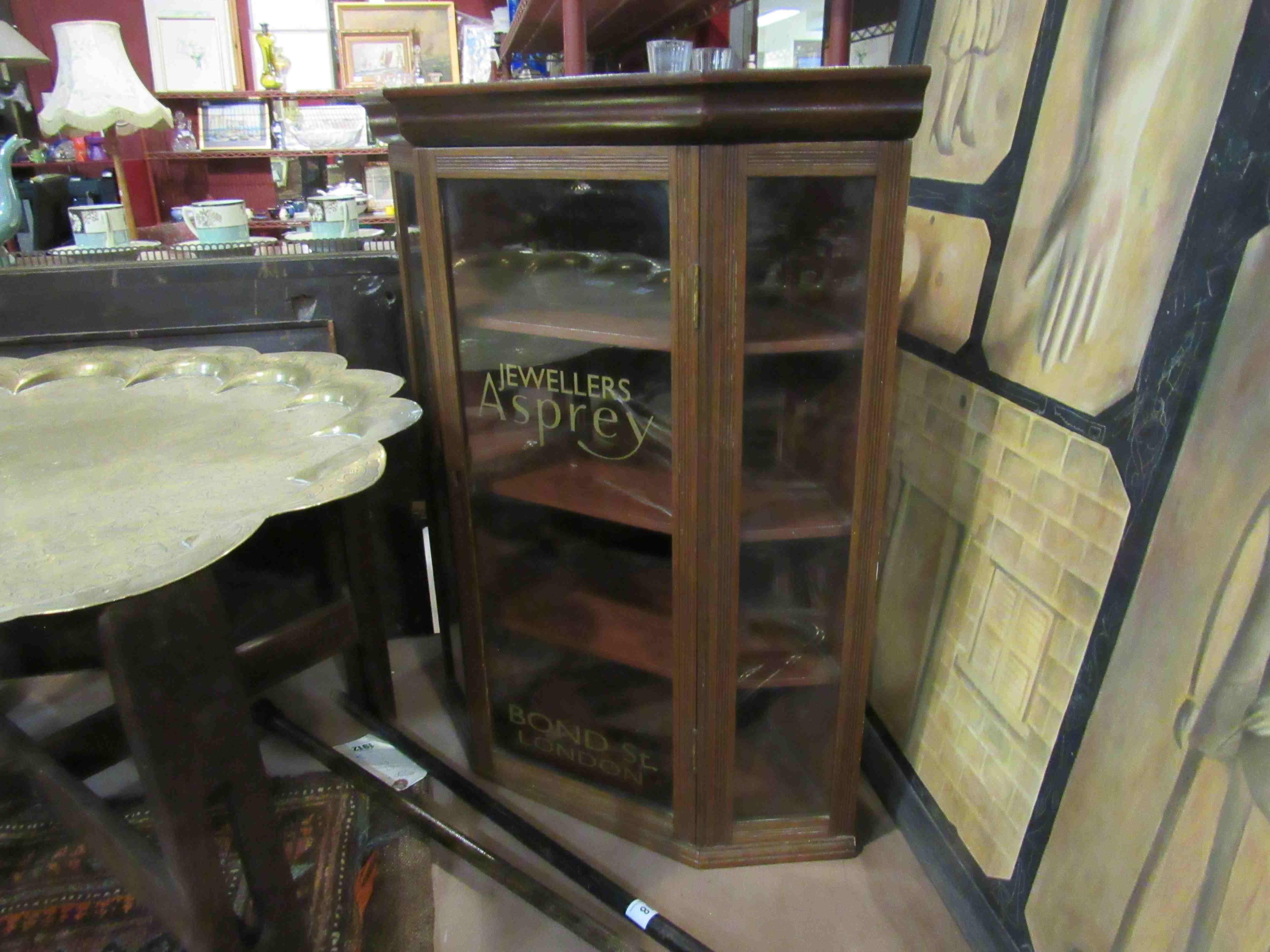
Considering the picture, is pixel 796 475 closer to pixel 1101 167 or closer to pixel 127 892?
pixel 1101 167

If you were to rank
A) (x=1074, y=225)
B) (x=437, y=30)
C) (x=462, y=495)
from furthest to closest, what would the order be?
(x=437, y=30) → (x=462, y=495) → (x=1074, y=225)

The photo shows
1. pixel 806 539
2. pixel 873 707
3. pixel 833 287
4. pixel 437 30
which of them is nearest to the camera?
pixel 833 287

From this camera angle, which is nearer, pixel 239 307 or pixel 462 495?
pixel 462 495

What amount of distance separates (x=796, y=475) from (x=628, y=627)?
39 centimetres

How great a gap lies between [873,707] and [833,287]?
2.93 ft

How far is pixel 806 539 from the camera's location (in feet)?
4.09

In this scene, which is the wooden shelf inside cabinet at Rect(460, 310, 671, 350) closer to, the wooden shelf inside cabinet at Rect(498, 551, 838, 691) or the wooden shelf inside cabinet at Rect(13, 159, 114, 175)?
the wooden shelf inside cabinet at Rect(498, 551, 838, 691)

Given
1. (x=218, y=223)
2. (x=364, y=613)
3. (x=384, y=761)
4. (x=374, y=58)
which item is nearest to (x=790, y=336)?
(x=364, y=613)

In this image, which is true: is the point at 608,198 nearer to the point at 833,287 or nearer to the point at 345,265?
the point at 833,287

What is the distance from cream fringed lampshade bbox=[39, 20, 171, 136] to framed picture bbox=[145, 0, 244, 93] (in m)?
2.50

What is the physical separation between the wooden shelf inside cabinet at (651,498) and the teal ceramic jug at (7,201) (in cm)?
112

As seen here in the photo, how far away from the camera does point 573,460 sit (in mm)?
1367

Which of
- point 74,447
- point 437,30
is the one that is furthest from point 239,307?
point 437,30

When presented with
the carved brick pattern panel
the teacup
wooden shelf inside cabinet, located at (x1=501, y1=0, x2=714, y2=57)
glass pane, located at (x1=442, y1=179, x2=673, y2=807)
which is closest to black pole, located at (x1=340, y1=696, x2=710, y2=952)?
glass pane, located at (x1=442, y1=179, x2=673, y2=807)
